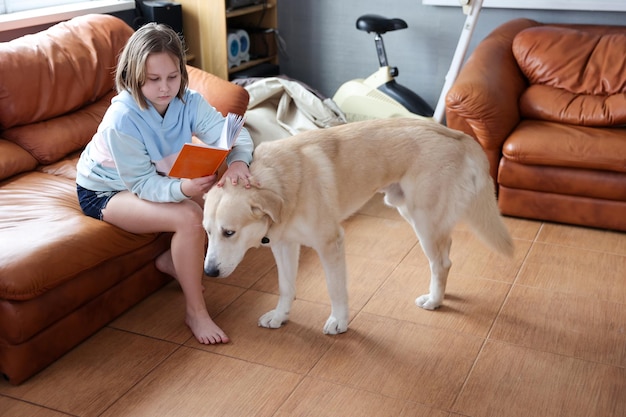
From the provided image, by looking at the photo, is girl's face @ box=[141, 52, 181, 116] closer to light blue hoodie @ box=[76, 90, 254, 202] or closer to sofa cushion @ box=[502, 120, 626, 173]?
light blue hoodie @ box=[76, 90, 254, 202]

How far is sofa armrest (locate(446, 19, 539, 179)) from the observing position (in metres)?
3.31

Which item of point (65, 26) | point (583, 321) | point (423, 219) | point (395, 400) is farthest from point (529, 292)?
point (65, 26)

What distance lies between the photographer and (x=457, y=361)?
2.29 meters

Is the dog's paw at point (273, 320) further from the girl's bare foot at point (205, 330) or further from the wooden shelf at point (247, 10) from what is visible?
the wooden shelf at point (247, 10)

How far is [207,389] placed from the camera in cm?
217

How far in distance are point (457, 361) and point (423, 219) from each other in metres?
0.49

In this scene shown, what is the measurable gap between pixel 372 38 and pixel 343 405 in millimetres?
3026

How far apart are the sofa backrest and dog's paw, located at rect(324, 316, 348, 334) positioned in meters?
1.39

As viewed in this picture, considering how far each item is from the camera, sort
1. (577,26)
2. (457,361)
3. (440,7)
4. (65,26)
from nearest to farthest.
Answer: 1. (457,361)
2. (65,26)
3. (577,26)
4. (440,7)

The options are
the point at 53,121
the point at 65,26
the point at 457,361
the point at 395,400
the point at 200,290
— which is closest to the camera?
the point at 395,400

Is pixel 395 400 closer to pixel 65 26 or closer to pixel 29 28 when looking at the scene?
pixel 65 26

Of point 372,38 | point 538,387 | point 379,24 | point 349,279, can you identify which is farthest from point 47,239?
point 372,38

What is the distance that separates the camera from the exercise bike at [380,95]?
13.1 ft

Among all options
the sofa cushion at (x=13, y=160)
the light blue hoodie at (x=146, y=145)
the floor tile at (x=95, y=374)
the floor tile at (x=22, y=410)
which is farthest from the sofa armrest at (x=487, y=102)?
the floor tile at (x=22, y=410)
